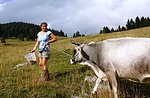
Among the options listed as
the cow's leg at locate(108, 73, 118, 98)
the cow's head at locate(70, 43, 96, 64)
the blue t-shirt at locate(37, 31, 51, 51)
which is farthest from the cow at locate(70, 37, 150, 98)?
the blue t-shirt at locate(37, 31, 51, 51)

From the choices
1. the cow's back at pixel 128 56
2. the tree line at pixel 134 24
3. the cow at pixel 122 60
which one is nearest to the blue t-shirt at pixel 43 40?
the cow at pixel 122 60

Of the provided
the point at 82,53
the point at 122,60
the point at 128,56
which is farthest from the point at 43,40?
the point at 128,56

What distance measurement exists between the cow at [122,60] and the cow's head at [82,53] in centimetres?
26

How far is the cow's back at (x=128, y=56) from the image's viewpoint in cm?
998

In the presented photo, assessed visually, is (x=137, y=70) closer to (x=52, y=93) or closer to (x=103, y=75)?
(x=103, y=75)

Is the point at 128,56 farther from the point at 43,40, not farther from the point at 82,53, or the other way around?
the point at 43,40

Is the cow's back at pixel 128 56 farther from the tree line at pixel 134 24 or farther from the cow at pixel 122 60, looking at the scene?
the tree line at pixel 134 24

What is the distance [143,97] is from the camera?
11109mm

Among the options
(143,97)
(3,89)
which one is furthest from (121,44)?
(3,89)

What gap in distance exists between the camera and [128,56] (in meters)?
10.3

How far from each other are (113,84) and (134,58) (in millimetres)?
1196

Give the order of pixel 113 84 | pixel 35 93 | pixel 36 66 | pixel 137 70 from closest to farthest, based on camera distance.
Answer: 1. pixel 137 70
2. pixel 113 84
3. pixel 35 93
4. pixel 36 66

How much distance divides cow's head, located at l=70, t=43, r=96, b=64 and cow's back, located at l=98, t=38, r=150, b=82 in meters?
1.13

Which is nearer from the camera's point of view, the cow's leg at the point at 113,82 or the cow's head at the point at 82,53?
the cow's leg at the point at 113,82
